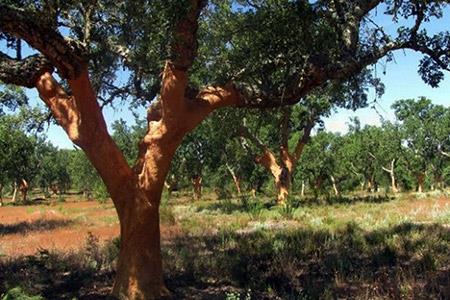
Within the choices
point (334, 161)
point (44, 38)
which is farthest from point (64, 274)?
point (334, 161)

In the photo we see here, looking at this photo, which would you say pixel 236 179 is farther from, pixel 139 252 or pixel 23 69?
pixel 23 69

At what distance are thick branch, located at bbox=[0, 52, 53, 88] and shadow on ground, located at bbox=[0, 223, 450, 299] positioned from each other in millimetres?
3597

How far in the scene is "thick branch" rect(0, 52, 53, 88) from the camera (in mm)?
7512

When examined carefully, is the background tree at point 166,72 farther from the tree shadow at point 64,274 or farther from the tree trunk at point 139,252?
the tree shadow at point 64,274

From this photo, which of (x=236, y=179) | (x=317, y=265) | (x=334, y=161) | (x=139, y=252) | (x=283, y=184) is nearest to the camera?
(x=139, y=252)

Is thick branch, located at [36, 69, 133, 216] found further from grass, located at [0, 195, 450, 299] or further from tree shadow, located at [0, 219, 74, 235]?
tree shadow, located at [0, 219, 74, 235]

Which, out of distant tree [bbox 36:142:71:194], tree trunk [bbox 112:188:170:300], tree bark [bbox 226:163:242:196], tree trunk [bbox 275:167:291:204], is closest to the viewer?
tree trunk [bbox 112:188:170:300]

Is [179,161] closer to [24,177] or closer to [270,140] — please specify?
[270,140]

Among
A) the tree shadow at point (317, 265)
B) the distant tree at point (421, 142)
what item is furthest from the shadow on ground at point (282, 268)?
the distant tree at point (421, 142)

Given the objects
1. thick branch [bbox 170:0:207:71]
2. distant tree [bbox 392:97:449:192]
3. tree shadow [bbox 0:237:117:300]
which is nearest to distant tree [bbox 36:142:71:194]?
distant tree [bbox 392:97:449:192]

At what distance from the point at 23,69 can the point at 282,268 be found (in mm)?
6110

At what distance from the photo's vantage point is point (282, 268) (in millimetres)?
9828

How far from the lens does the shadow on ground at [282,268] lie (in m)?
8.23

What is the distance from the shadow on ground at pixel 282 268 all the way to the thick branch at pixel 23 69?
3597 mm
